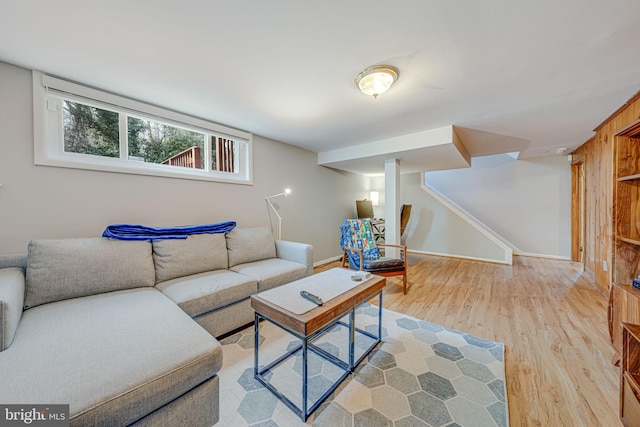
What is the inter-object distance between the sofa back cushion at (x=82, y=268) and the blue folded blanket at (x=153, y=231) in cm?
7

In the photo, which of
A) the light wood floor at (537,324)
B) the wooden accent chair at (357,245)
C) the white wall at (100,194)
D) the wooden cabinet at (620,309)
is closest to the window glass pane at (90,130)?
the white wall at (100,194)

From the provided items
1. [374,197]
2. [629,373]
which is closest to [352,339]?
[629,373]

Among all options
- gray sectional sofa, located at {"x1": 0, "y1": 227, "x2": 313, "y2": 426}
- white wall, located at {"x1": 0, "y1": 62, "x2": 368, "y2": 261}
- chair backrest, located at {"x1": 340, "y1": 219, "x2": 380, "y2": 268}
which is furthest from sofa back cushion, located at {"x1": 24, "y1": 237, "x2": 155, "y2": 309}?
chair backrest, located at {"x1": 340, "y1": 219, "x2": 380, "y2": 268}

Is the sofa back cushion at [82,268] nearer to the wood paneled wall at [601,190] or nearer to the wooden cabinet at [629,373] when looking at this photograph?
the wooden cabinet at [629,373]

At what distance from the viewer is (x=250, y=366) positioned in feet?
5.33

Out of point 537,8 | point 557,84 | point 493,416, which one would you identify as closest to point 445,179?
point 557,84

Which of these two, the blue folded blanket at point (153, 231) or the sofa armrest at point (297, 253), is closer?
the blue folded blanket at point (153, 231)

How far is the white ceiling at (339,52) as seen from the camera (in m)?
1.21

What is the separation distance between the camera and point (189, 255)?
2188 millimetres

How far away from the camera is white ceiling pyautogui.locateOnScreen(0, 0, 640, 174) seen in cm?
121

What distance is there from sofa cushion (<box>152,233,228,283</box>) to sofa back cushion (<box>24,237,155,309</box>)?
11cm

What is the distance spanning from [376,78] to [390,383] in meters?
2.17

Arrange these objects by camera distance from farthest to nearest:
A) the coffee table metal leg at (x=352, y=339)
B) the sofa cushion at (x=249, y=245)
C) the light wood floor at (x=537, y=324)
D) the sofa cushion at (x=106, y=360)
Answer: the sofa cushion at (x=249, y=245) → the coffee table metal leg at (x=352, y=339) → the light wood floor at (x=537, y=324) → the sofa cushion at (x=106, y=360)

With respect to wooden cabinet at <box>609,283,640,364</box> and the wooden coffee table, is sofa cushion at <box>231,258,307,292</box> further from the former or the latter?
wooden cabinet at <box>609,283,640,364</box>
